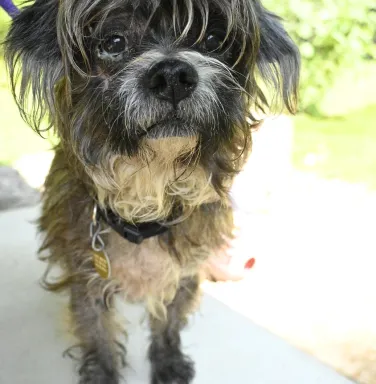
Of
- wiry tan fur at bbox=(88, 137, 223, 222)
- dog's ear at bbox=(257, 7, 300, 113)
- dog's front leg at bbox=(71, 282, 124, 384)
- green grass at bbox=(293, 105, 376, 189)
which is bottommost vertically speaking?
green grass at bbox=(293, 105, 376, 189)

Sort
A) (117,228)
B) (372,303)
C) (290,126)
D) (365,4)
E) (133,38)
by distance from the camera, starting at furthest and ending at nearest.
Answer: (365,4) < (290,126) < (372,303) < (117,228) < (133,38)

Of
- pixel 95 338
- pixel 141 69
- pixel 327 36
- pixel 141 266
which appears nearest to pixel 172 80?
pixel 141 69

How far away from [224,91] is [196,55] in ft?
0.28

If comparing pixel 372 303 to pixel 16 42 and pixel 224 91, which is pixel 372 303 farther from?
pixel 16 42

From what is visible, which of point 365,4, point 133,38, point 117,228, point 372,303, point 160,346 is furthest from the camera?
point 365,4

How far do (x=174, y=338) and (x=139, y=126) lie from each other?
700 mm

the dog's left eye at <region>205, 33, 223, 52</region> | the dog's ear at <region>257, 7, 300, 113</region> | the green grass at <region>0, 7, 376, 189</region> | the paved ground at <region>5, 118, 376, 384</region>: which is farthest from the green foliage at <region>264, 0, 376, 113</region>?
the dog's left eye at <region>205, 33, 223, 52</region>

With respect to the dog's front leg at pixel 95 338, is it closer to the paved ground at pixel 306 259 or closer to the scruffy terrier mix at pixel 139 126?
the scruffy terrier mix at pixel 139 126

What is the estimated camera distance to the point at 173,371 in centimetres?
142

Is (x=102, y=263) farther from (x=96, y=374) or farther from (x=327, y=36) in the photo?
(x=327, y=36)

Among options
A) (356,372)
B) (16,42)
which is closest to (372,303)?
(356,372)

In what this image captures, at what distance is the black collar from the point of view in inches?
47.9

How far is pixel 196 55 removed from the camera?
1.00 meters

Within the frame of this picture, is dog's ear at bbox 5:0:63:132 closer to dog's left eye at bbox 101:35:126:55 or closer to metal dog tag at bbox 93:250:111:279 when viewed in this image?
dog's left eye at bbox 101:35:126:55
